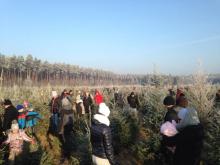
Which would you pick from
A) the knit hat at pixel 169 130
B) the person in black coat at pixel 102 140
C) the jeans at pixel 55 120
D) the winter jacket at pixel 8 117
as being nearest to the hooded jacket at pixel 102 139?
the person in black coat at pixel 102 140

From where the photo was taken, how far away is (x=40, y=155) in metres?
8.23

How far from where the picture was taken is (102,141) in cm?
546

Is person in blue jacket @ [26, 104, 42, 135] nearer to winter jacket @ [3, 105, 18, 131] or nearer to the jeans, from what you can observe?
the jeans

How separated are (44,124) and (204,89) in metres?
7.40

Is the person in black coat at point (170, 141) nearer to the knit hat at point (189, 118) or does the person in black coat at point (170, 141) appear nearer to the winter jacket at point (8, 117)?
the knit hat at point (189, 118)

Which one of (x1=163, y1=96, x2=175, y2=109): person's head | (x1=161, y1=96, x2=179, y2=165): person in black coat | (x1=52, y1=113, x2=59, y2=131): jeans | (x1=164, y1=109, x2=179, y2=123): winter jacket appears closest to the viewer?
(x1=161, y1=96, x2=179, y2=165): person in black coat

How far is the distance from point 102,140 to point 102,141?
2cm

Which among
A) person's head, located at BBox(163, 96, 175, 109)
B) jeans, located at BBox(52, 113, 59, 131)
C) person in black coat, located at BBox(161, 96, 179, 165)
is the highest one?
person's head, located at BBox(163, 96, 175, 109)

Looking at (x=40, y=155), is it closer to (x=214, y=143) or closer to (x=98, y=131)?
(x=98, y=131)

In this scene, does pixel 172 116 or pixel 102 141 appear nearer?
pixel 102 141

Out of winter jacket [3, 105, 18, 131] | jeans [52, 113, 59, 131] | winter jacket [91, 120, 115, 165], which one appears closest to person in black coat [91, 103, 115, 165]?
winter jacket [91, 120, 115, 165]

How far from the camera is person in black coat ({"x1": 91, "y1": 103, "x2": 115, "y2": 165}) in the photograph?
5395mm

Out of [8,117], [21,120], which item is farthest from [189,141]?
[21,120]

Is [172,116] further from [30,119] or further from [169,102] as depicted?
[30,119]
